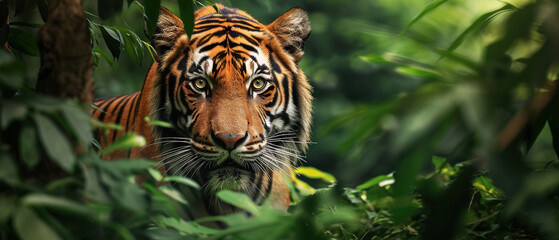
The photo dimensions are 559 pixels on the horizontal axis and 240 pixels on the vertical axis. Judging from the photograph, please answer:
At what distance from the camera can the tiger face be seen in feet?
5.65

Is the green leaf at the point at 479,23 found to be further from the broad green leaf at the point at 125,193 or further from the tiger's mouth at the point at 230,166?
the tiger's mouth at the point at 230,166

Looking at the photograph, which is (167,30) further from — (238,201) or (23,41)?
(238,201)

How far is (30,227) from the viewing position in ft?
2.24

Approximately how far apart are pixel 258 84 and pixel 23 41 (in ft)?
2.36

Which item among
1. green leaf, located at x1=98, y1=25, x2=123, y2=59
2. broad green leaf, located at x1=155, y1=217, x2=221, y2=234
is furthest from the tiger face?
broad green leaf, located at x1=155, y1=217, x2=221, y2=234


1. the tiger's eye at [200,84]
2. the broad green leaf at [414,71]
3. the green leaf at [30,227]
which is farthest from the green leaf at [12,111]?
the tiger's eye at [200,84]

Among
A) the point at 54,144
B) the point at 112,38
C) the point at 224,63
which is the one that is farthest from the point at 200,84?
the point at 54,144

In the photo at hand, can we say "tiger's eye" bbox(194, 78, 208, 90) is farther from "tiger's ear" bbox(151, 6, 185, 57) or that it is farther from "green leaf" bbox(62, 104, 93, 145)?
"green leaf" bbox(62, 104, 93, 145)

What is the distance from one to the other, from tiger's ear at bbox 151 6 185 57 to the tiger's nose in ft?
1.23

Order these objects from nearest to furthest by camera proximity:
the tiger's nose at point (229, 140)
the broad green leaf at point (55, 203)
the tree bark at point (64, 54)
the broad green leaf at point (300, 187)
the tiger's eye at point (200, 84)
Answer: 1. the broad green leaf at point (55, 203)
2. the tree bark at point (64, 54)
3. the tiger's nose at point (229, 140)
4. the tiger's eye at point (200, 84)
5. the broad green leaf at point (300, 187)

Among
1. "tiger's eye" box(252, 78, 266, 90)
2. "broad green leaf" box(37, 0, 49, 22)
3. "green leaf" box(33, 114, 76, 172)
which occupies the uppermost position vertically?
"broad green leaf" box(37, 0, 49, 22)

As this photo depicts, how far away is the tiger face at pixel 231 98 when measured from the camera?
172cm

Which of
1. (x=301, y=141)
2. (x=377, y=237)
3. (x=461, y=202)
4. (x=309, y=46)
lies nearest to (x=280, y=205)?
(x=301, y=141)

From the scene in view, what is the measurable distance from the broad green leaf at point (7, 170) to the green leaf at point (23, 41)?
2.35ft
